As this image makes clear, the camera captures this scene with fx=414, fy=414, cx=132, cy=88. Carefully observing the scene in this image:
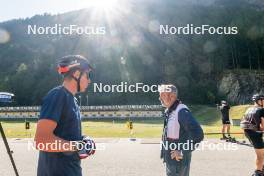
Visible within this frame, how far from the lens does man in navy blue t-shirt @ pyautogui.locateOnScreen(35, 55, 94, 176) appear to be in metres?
3.47

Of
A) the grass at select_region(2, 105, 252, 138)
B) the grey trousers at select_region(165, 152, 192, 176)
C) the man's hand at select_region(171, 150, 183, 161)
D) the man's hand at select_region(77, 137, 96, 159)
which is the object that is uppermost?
the man's hand at select_region(77, 137, 96, 159)

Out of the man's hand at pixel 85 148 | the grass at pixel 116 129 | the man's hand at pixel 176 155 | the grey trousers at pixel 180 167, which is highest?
the man's hand at pixel 85 148

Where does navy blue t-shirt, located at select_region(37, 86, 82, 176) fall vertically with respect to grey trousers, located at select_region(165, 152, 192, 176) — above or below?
above

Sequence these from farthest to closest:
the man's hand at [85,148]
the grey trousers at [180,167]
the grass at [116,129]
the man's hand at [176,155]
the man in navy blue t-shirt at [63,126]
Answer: the grass at [116,129] → the grey trousers at [180,167] → the man's hand at [176,155] → the man's hand at [85,148] → the man in navy blue t-shirt at [63,126]

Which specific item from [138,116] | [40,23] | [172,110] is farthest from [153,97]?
[40,23]

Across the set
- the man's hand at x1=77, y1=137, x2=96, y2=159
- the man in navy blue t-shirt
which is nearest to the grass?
the man's hand at x1=77, y1=137, x2=96, y2=159

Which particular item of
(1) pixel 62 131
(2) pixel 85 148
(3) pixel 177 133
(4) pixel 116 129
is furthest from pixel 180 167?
(4) pixel 116 129

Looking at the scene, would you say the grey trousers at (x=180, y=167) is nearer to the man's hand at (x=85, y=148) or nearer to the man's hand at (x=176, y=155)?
the man's hand at (x=176, y=155)

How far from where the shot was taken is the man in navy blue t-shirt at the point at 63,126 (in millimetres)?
3469

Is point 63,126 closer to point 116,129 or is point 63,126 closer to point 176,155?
point 176,155

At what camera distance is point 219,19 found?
12050 centimetres

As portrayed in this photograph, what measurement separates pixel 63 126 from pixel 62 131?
0.04 m

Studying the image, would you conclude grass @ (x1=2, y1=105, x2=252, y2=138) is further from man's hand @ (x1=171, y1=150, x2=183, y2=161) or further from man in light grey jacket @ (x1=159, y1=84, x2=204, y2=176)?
man's hand @ (x1=171, y1=150, x2=183, y2=161)

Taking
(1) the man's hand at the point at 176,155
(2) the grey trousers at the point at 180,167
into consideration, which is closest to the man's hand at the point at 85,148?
(1) the man's hand at the point at 176,155
